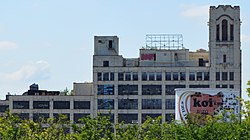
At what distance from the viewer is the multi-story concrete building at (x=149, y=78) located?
462 feet

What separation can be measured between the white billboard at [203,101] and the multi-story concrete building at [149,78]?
23351mm

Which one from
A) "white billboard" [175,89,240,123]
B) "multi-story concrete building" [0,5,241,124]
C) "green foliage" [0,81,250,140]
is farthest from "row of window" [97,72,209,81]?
"green foliage" [0,81,250,140]

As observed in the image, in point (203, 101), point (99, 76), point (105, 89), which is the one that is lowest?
point (203, 101)

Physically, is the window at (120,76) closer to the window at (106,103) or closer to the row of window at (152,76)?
the row of window at (152,76)

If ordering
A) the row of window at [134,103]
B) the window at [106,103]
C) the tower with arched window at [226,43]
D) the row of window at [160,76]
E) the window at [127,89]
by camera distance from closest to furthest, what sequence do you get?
the tower with arched window at [226,43]
the row of window at [160,76]
the window at [127,89]
the row of window at [134,103]
the window at [106,103]

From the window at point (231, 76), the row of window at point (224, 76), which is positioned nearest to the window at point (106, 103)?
the row of window at point (224, 76)

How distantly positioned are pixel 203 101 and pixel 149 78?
86.8ft

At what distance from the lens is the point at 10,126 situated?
80.9 metres

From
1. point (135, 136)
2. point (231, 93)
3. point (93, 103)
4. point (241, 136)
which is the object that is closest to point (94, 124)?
point (135, 136)

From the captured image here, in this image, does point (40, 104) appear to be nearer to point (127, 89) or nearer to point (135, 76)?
point (127, 89)

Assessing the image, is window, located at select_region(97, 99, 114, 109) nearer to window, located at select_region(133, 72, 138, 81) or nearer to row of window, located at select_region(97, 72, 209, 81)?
row of window, located at select_region(97, 72, 209, 81)

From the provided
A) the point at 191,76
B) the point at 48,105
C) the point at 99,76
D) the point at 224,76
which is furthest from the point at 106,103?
the point at 224,76

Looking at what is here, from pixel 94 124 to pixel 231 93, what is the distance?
36.6 meters

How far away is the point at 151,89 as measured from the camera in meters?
142
